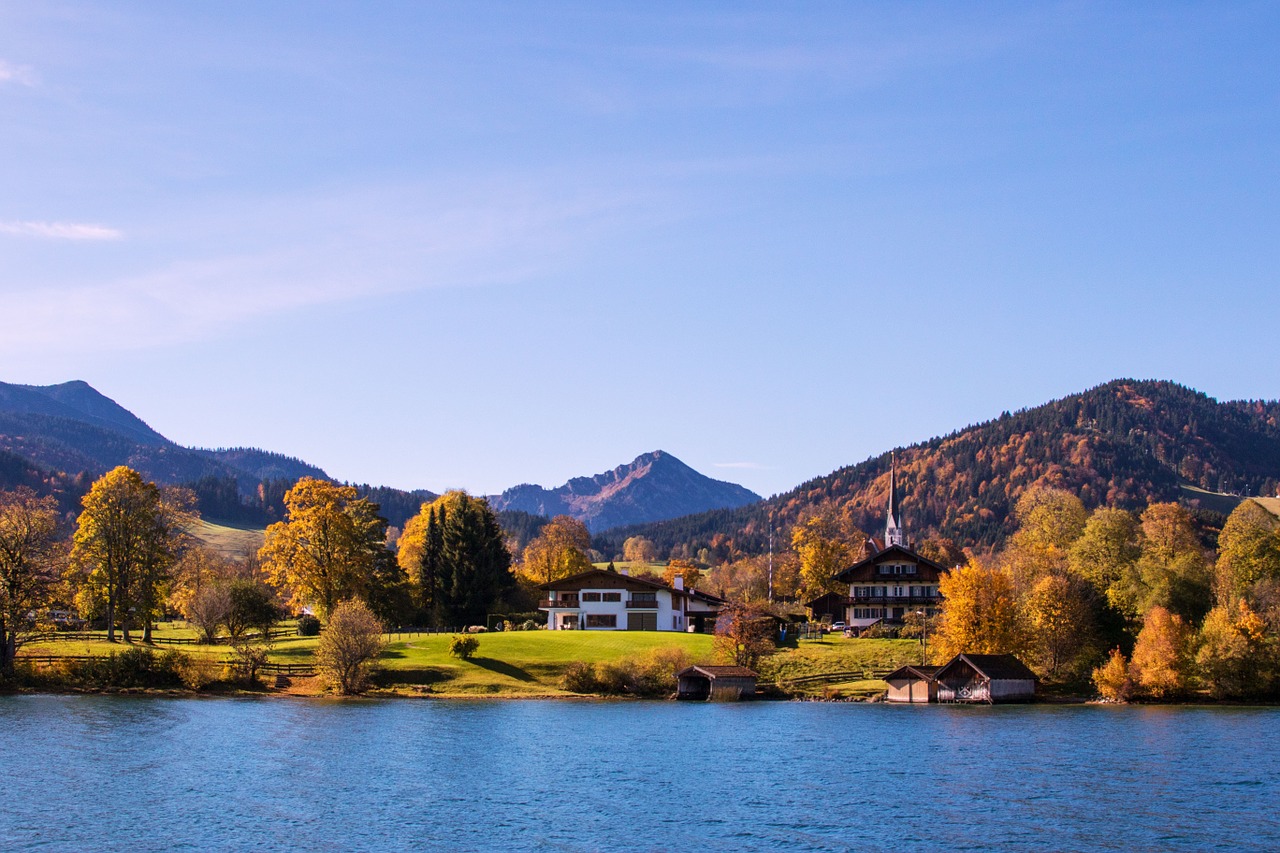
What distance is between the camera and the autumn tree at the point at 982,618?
298ft

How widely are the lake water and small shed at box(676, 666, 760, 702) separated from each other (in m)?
12.7

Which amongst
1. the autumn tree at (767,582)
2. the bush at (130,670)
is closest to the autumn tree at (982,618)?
the autumn tree at (767,582)

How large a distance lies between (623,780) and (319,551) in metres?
56.1

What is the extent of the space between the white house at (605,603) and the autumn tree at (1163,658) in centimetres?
4791

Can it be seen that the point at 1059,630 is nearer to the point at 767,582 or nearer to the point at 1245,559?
the point at 1245,559

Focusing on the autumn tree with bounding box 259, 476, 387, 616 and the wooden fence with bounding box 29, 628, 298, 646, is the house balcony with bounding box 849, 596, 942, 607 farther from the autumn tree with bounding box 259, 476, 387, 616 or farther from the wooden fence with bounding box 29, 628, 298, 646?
the wooden fence with bounding box 29, 628, 298, 646

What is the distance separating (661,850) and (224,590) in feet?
232

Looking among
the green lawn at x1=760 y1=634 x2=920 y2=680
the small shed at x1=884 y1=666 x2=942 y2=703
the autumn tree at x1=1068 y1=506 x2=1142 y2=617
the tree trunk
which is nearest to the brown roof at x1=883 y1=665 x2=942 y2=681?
the small shed at x1=884 y1=666 x2=942 y2=703

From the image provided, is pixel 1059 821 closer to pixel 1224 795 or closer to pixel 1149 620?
pixel 1224 795

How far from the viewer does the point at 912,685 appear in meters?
88.8

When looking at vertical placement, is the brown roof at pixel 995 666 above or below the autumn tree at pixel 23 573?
below

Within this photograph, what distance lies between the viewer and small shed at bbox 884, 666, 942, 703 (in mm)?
88062

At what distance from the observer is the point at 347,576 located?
9944cm

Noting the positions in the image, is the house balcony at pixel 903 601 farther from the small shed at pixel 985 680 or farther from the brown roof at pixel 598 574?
the small shed at pixel 985 680
